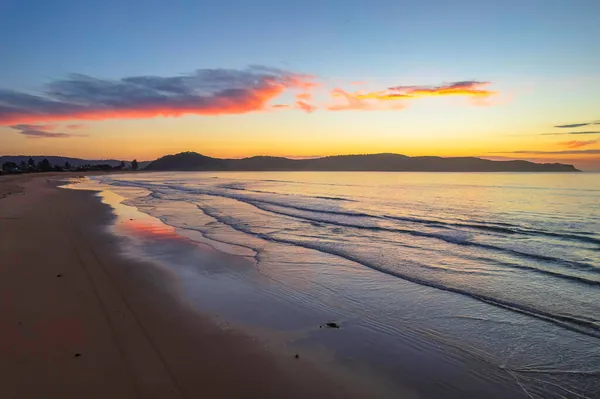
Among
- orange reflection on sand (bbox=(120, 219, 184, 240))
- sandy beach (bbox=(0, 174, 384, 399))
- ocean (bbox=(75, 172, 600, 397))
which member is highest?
sandy beach (bbox=(0, 174, 384, 399))

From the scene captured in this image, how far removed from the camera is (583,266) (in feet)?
34.5

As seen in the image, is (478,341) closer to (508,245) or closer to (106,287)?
(106,287)

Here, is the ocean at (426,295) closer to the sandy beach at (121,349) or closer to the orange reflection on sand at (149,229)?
the orange reflection on sand at (149,229)

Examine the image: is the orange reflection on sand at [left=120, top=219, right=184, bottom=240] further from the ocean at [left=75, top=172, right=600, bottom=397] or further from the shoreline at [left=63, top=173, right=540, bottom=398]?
the shoreline at [left=63, top=173, right=540, bottom=398]

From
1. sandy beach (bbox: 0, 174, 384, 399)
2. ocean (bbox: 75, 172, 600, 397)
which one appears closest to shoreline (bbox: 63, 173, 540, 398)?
ocean (bbox: 75, 172, 600, 397)

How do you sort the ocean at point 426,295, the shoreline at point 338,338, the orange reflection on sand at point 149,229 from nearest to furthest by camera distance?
the shoreline at point 338,338, the ocean at point 426,295, the orange reflection on sand at point 149,229

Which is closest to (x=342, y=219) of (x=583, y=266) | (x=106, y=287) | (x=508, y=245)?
(x=508, y=245)

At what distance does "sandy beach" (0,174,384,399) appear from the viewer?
4.08 meters

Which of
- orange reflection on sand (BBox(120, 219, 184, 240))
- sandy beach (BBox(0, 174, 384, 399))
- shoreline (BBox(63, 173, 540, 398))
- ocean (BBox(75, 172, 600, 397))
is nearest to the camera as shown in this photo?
sandy beach (BBox(0, 174, 384, 399))

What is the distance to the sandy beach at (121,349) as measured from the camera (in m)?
4.08

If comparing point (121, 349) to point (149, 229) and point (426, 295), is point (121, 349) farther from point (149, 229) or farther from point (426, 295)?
point (149, 229)

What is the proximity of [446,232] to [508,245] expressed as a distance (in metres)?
2.98

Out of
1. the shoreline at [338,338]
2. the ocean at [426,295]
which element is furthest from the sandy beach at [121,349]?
the ocean at [426,295]

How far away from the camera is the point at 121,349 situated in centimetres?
486
